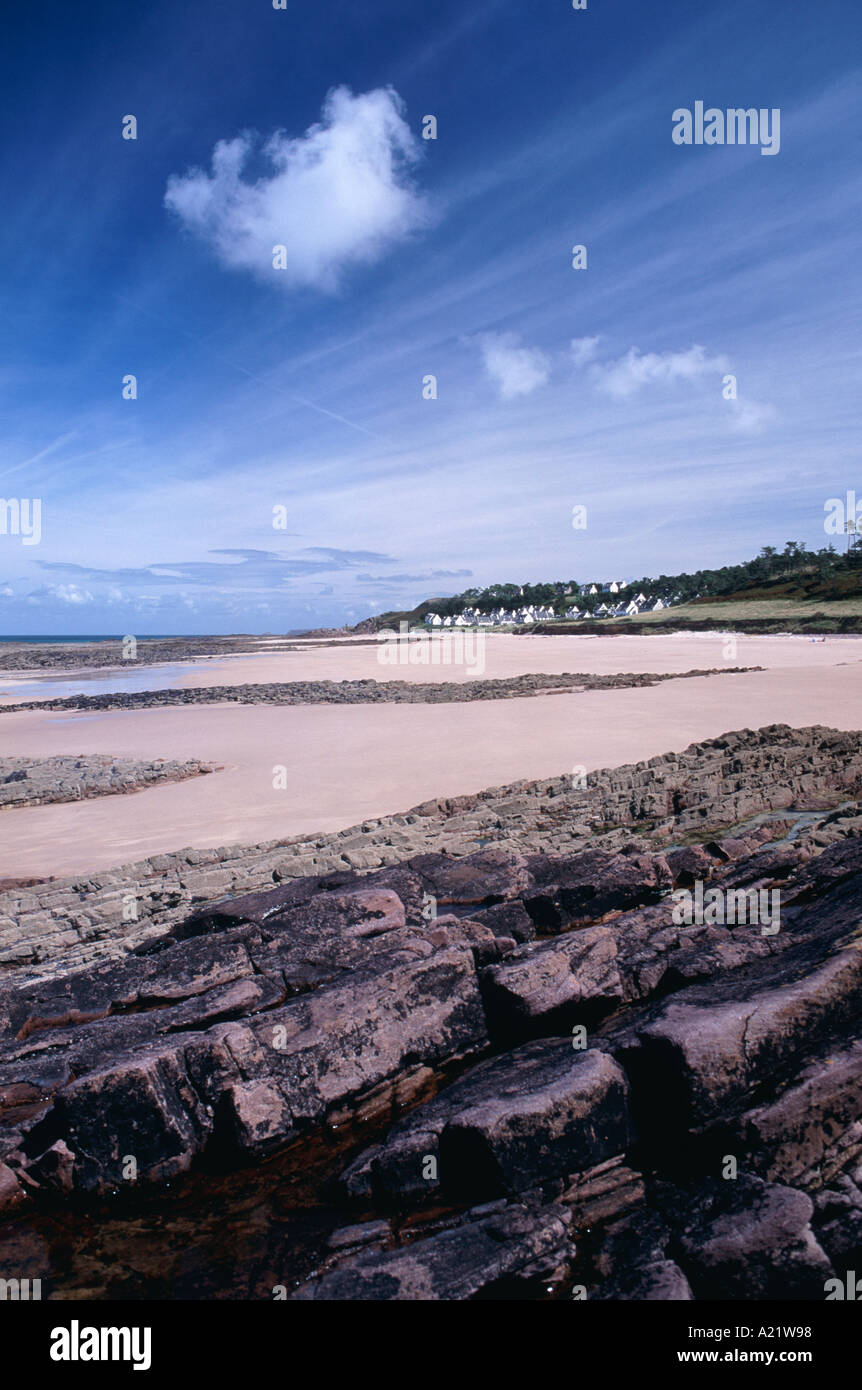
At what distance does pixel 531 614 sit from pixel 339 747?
446 feet

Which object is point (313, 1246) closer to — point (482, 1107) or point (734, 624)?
point (482, 1107)

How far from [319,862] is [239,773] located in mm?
8677

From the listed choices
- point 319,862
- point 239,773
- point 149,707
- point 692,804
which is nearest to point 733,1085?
point 319,862

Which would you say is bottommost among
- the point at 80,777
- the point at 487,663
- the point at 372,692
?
the point at 80,777

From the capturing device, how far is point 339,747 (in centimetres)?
2209

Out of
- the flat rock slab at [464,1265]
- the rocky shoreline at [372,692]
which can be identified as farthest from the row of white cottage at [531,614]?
the flat rock slab at [464,1265]

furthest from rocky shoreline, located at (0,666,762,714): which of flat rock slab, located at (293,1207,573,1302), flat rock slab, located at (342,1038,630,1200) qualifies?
flat rock slab, located at (293,1207,573,1302)

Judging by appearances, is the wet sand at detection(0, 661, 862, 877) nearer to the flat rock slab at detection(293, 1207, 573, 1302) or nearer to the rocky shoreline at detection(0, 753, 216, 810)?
the rocky shoreline at detection(0, 753, 216, 810)

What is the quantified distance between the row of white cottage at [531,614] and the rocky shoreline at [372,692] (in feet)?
284

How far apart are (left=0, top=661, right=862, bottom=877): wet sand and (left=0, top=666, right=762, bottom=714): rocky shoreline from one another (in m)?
2.06

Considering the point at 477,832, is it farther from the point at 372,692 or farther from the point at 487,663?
the point at 487,663

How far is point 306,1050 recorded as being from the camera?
5848mm

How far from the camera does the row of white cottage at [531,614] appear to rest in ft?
466

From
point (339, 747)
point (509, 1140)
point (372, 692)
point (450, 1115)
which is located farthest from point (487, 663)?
point (509, 1140)
